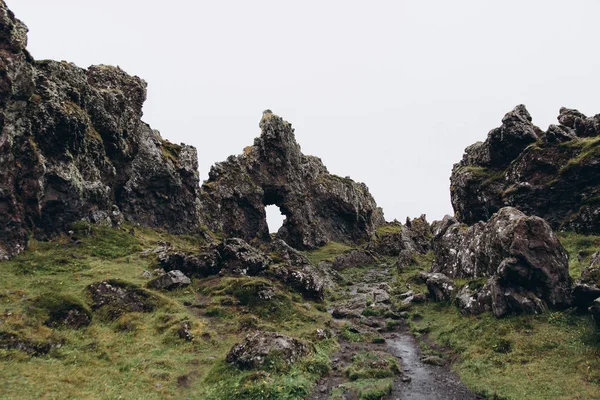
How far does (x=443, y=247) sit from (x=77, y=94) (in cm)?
6385

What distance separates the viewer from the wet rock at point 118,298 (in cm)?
3794

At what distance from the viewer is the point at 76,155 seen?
6022 centimetres

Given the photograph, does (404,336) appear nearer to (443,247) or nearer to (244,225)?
(443,247)

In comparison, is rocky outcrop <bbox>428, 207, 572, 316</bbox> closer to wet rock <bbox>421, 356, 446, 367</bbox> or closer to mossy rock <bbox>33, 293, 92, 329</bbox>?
wet rock <bbox>421, 356, 446, 367</bbox>

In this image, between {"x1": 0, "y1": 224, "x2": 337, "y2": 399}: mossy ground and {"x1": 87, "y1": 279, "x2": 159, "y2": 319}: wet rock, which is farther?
{"x1": 87, "y1": 279, "x2": 159, "y2": 319}: wet rock

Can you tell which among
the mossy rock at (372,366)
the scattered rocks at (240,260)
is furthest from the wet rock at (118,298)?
the mossy rock at (372,366)

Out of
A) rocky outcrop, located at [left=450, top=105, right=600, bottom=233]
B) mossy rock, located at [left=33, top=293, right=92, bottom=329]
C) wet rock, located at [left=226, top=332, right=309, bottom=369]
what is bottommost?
wet rock, located at [left=226, top=332, right=309, bottom=369]

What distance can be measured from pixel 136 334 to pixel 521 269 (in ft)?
120

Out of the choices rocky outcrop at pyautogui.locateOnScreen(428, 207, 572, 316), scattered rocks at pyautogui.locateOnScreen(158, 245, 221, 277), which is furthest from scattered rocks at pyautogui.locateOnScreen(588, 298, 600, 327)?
scattered rocks at pyautogui.locateOnScreen(158, 245, 221, 277)

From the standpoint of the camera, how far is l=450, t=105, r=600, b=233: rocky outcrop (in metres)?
59.3

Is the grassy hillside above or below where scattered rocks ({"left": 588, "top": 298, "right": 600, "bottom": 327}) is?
below

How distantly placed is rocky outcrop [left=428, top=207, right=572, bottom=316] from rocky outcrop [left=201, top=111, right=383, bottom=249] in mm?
68826

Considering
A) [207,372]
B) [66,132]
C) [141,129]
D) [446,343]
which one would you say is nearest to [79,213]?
[66,132]

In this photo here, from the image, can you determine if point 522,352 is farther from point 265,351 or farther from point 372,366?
point 265,351
